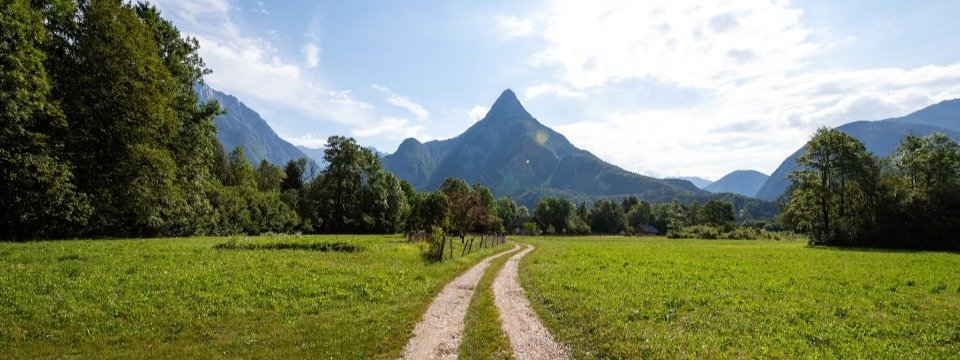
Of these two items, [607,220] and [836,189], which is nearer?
[836,189]

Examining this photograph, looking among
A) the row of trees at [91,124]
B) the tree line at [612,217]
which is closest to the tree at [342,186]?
the row of trees at [91,124]

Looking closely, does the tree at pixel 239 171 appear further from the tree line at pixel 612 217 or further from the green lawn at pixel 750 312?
the tree line at pixel 612 217

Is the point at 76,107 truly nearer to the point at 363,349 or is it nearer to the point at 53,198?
the point at 53,198

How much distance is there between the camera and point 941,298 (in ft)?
70.2

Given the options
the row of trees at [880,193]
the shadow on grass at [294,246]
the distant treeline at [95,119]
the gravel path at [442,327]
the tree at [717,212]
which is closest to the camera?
the gravel path at [442,327]

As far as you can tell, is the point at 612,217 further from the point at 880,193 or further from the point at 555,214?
the point at 880,193

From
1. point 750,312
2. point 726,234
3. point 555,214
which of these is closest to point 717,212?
point 726,234

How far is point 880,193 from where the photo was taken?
2712 inches

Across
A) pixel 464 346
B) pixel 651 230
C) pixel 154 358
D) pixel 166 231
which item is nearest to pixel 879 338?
pixel 464 346

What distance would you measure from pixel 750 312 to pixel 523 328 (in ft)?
30.1

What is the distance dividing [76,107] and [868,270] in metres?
57.9

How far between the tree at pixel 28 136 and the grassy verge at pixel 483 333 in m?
27.7

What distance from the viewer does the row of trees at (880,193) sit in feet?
203

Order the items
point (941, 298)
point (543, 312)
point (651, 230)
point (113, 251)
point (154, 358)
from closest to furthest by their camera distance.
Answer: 1. point (154, 358)
2. point (543, 312)
3. point (941, 298)
4. point (113, 251)
5. point (651, 230)
